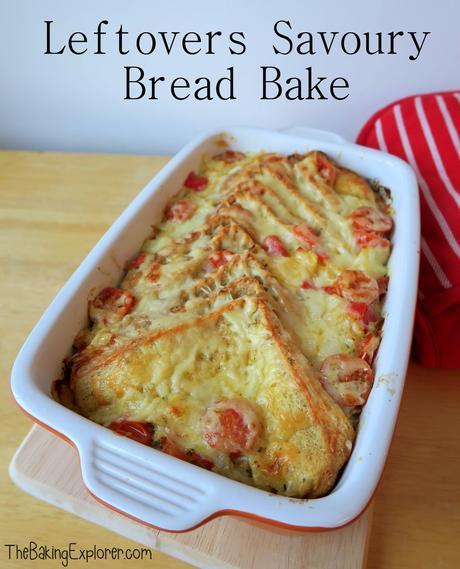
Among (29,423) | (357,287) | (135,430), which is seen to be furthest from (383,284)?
(29,423)

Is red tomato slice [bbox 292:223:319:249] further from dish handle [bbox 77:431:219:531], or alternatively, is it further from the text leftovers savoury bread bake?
dish handle [bbox 77:431:219:531]

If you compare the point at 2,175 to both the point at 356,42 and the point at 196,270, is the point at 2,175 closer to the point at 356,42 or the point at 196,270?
the point at 196,270

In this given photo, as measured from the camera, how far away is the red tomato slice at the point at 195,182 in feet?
4.46

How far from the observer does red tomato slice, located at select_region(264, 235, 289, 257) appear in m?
1.13

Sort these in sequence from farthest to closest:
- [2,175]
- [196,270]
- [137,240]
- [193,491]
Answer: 1. [2,175]
2. [137,240]
3. [196,270]
4. [193,491]

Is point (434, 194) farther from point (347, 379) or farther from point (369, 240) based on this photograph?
point (347, 379)

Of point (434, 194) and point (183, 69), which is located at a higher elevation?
point (183, 69)

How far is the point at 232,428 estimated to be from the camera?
2.78 ft

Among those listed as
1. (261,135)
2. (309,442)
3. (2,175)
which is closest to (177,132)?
(261,135)

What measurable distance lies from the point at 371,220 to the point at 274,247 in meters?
0.23

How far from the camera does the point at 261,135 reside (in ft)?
4.69

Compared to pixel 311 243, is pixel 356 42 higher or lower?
higher

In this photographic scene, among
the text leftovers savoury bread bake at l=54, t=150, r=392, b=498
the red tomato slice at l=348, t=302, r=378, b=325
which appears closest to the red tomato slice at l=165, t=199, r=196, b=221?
the text leftovers savoury bread bake at l=54, t=150, r=392, b=498

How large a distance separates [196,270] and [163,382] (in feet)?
0.86
